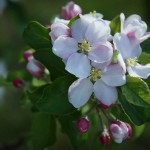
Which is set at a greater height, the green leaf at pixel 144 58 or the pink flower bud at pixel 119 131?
the green leaf at pixel 144 58

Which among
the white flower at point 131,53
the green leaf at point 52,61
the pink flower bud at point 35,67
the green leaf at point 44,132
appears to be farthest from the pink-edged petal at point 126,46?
the green leaf at point 44,132

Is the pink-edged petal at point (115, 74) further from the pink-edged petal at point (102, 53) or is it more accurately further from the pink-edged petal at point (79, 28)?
the pink-edged petal at point (79, 28)

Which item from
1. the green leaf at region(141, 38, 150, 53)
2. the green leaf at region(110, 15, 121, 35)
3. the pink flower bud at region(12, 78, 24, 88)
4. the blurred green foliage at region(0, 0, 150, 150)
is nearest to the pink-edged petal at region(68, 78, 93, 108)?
the green leaf at region(110, 15, 121, 35)

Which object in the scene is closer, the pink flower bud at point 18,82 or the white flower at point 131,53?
the white flower at point 131,53

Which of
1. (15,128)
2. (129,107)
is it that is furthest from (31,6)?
(129,107)

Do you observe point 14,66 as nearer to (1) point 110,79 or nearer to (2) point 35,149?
(2) point 35,149

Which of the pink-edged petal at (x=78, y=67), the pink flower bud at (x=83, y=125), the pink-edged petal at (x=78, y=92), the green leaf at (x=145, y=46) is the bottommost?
the pink flower bud at (x=83, y=125)

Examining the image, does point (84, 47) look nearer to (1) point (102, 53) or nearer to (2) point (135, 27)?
(1) point (102, 53)
